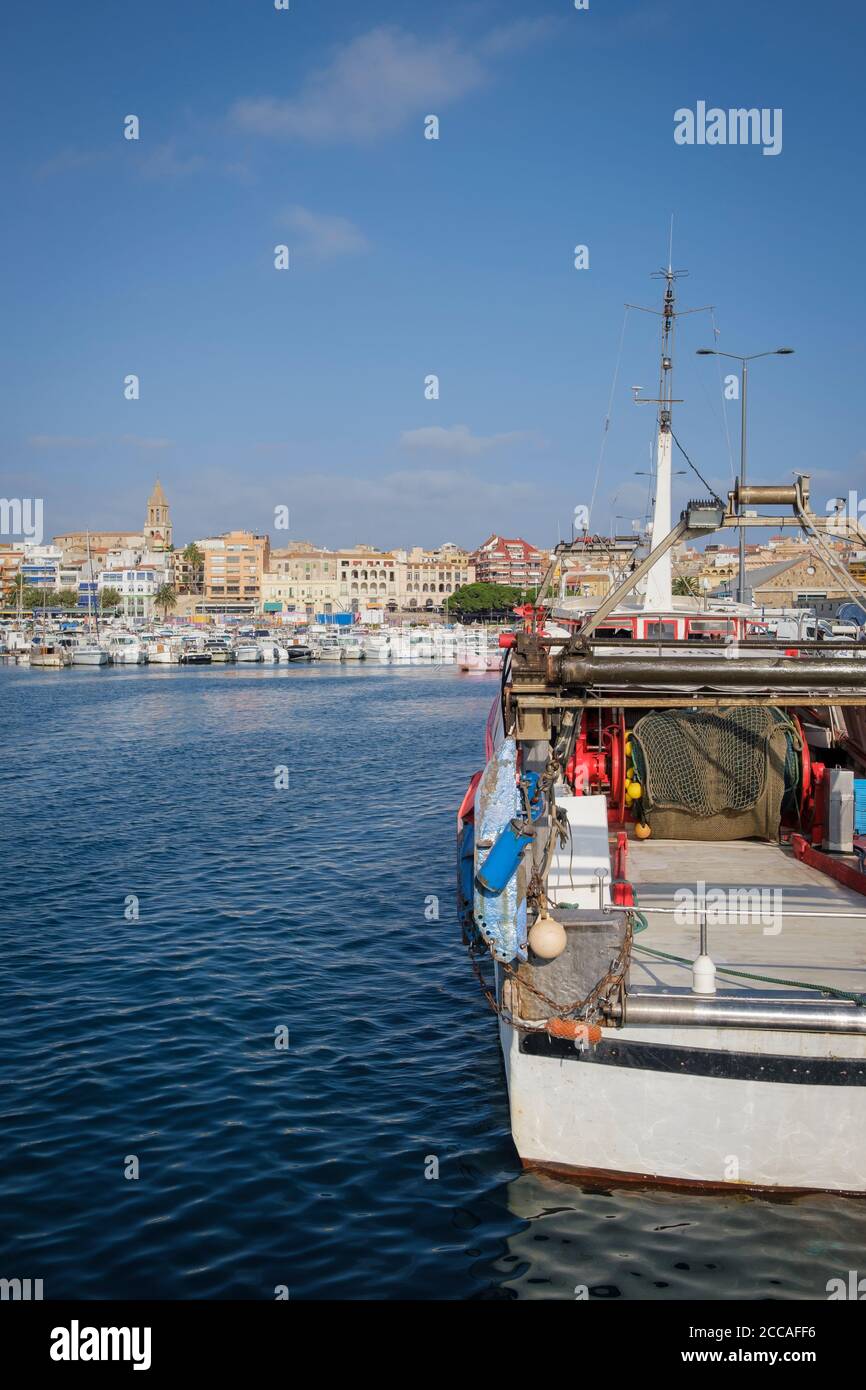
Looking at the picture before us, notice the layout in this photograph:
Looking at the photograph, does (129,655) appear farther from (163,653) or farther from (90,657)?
(90,657)

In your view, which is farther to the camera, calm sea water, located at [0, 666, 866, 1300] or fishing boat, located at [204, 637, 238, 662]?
fishing boat, located at [204, 637, 238, 662]

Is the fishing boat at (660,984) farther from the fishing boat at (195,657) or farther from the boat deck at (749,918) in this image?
the fishing boat at (195,657)

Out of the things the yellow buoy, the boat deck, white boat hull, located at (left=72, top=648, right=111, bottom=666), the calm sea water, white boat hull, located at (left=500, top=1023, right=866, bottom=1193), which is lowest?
the calm sea water

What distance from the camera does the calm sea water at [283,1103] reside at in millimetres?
7996

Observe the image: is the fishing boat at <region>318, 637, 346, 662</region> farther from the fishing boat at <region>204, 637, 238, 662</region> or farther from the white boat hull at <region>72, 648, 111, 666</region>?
the white boat hull at <region>72, 648, 111, 666</region>

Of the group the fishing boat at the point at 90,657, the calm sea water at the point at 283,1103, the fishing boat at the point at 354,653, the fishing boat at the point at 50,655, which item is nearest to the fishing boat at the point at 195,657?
the fishing boat at the point at 90,657

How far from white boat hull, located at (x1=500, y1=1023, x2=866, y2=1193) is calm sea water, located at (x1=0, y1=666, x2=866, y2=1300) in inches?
15.2

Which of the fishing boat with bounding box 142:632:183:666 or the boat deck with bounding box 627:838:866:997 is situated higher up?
the fishing boat with bounding box 142:632:183:666

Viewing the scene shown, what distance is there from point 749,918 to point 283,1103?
4.96 m

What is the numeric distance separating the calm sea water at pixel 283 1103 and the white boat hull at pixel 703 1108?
15.2 inches

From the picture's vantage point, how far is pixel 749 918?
10.7 meters

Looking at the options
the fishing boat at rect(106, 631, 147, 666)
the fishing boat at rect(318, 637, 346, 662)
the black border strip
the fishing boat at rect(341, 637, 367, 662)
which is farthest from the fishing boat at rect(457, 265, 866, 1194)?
the fishing boat at rect(341, 637, 367, 662)

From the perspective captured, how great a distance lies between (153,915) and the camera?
18281 millimetres

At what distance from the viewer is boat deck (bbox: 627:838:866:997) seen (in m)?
9.06
